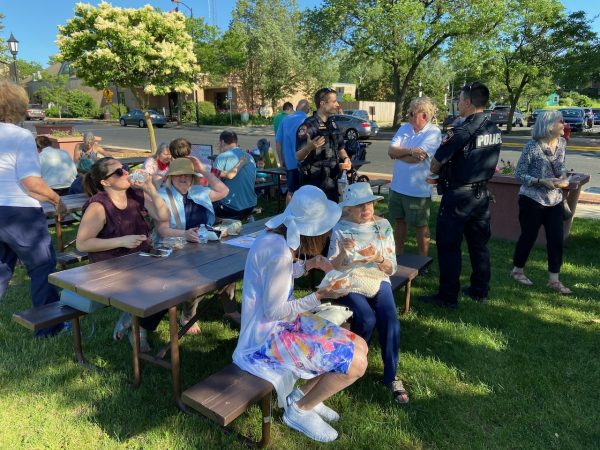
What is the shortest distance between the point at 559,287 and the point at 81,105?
156ft

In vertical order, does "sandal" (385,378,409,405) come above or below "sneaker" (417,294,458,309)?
below

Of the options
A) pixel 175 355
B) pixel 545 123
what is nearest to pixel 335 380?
pixel 175 355

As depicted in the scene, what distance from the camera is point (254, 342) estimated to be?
224 centimetres

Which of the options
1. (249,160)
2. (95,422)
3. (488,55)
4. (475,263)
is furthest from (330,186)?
(488,55)

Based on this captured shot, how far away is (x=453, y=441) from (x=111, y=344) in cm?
241

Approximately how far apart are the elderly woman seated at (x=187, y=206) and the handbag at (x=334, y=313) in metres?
1.10

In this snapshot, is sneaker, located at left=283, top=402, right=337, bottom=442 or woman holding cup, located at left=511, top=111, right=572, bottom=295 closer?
sneaker, located at left=283, top=402, right=337, bottom=442

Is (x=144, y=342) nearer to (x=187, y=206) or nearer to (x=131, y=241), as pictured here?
(x=131, y=241)

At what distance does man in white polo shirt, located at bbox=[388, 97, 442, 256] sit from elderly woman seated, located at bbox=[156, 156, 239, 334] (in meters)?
1.75

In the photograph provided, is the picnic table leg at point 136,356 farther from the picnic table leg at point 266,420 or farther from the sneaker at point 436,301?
the sneaker at point 436,301

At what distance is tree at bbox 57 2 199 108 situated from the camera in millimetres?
11164

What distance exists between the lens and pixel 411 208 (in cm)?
424

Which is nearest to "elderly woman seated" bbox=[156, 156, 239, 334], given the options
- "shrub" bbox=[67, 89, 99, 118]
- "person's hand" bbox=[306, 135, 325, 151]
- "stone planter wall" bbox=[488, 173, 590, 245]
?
"person's hand" bbox=[306, 135, 325, 151]

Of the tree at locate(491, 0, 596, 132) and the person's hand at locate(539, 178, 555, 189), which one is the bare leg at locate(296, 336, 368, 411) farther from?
the tree at locate(491, 0, 596, 132)
